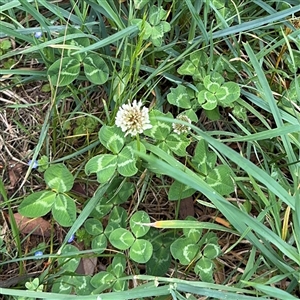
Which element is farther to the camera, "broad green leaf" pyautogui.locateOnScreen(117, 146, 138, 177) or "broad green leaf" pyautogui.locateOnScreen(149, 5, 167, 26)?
"broad green leaf" pyautogui.locateOnScreen(149, 5, 167, 26)

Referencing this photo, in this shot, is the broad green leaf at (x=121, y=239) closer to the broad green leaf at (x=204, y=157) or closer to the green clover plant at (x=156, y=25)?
the broad green leaf at (x=204, y=157)

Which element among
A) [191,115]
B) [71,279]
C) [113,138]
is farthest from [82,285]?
[191,115]

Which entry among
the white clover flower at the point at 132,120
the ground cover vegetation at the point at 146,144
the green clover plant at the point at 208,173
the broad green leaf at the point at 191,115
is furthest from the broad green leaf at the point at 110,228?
the broad green leaf at the point at 191,115

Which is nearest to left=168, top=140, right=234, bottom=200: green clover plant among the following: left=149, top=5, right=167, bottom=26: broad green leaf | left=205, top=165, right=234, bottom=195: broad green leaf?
left=205, top=165, right=234, bottom=195: broad green leaf

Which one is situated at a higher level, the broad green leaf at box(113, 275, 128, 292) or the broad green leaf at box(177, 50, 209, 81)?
the broad green leaf at box(177, 50, 209, 81)

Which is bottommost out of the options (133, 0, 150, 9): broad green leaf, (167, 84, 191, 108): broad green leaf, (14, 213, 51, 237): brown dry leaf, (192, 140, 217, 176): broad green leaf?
(14, 213, 51, 237): brown dry leaf

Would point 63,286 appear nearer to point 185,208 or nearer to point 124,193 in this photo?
point 124,193

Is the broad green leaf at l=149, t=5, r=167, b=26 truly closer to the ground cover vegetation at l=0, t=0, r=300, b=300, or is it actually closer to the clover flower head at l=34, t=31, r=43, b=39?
the ground cover vegetation at l=0, t=0, r=300, b=300
